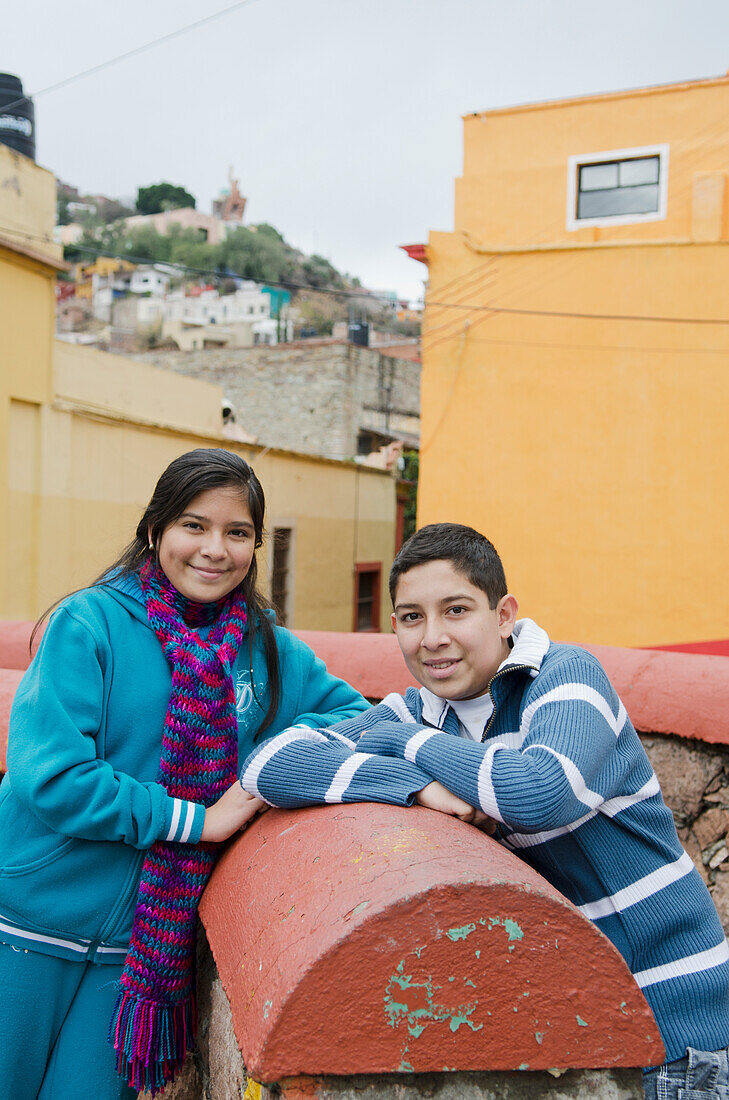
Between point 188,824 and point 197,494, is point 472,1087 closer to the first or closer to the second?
point 188,824

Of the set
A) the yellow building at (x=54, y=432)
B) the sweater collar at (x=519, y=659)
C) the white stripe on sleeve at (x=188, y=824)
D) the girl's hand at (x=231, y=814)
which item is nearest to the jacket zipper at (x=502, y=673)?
the sweater collar at (x=519, y=659)

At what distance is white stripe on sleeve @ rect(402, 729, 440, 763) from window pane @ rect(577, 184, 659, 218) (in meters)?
10.2

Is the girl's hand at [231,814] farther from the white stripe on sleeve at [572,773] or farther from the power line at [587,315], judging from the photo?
the power line at [587,315]

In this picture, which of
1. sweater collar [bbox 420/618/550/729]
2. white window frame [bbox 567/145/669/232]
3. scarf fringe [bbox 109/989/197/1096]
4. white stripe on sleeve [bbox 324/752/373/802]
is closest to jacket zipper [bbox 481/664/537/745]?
sweater collar [bbox 420/618/550/729]

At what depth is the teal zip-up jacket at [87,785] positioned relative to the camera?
1.53 metres

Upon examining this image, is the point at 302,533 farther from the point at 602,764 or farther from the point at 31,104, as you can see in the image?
the point at 602,764

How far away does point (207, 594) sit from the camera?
1817 mm

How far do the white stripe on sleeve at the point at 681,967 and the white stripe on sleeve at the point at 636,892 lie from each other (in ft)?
0.37

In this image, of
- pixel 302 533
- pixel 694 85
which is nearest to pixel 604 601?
pixel 694 85

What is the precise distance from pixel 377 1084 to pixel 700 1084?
2.31 feet

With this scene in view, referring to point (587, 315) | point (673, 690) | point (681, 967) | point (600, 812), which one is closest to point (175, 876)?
point (600, 812)

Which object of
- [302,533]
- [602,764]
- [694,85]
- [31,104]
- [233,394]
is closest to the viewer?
[602,764]

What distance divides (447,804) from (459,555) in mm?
492

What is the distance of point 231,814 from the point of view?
157cm
